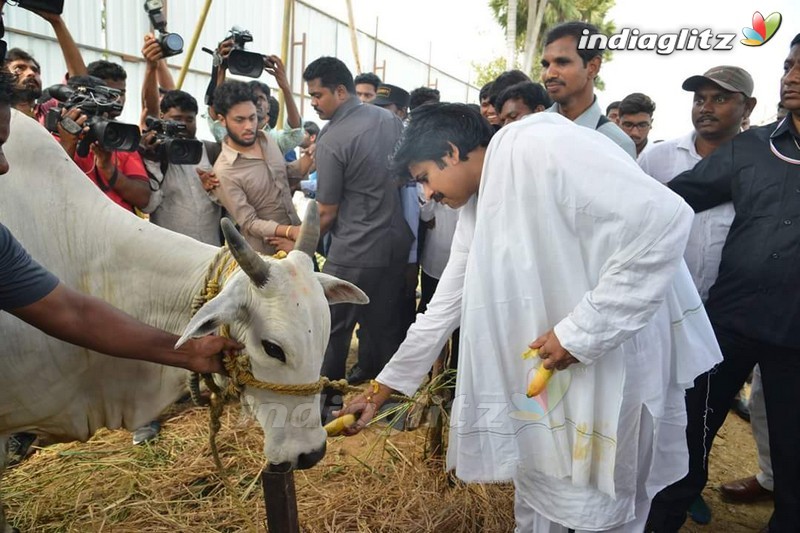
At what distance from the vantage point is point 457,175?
6.74 feet

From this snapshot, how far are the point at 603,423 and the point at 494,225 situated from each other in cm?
71

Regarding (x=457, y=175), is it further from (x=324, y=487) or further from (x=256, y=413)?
(x=324, y=487)

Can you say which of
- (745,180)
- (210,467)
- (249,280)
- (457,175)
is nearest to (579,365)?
(457,175)

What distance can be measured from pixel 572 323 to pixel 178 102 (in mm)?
3272

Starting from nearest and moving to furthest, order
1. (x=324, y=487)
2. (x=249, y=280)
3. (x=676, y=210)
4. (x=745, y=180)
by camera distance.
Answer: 1. (x=676, y=210)
2. (x=249, y=280)
3. (x=745, y=180)
4. (x=324, y=487)

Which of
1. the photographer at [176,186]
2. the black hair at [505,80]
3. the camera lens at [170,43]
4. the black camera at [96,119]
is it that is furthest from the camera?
the black hair at [505,80]

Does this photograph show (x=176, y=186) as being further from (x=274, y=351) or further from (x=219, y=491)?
(x=274, y=351)

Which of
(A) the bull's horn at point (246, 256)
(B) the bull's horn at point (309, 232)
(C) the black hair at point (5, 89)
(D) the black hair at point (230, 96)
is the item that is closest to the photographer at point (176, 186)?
(D) the black hair at point (230, 96)

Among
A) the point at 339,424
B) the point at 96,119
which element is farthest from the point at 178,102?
the point at 339,424

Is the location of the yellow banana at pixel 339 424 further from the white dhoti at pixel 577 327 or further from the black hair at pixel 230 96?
the black hair at pixel 230 96

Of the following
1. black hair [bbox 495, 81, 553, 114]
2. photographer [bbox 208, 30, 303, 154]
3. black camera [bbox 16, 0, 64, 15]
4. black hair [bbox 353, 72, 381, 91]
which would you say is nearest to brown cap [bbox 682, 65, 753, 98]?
black hair [bbox 495, 81, 553, 114]

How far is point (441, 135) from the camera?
2.02 meters

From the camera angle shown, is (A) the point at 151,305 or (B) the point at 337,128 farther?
(B) the point at 337,128

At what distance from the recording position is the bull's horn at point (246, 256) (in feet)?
6.08
